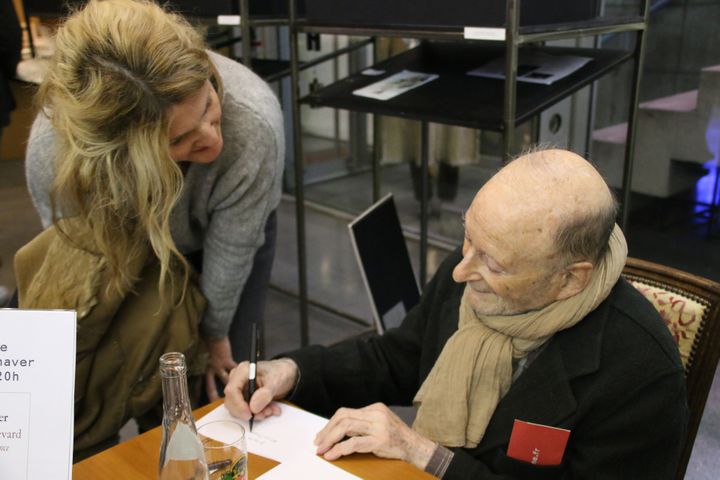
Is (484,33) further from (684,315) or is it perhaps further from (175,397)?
(175,397)

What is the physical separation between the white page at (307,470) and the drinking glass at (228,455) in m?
0.11

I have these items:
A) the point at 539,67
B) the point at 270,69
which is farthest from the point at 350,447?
the point at 270,69

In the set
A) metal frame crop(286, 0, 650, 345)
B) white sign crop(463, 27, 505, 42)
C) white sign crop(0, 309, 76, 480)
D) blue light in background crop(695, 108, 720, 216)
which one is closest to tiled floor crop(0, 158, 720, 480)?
blue light in background crop(695, 108, 720, 216)

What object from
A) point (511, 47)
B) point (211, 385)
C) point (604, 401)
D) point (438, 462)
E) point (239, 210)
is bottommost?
point (211, 385)

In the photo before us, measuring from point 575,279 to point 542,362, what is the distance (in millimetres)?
165

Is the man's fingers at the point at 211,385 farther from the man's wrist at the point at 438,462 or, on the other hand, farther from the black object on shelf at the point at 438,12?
the black object on shelf at the point at 438,12

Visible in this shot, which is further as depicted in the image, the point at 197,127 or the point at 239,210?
the point at 239,210

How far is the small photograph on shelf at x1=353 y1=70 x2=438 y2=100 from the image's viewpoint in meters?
2.27

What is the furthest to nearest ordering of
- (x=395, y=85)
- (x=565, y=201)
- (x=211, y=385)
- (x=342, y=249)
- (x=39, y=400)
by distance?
(x=342, y=249), (x=395, y=85), (x=211, y=385), (x=565, y=201), (x=39, y=400)

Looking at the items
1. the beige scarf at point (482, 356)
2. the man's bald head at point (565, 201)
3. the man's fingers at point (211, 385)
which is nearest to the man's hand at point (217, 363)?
the man's fingers at point (211, 385)

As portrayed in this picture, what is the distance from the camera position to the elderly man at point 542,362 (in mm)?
1172

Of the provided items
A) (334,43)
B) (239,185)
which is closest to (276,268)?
(334,43)

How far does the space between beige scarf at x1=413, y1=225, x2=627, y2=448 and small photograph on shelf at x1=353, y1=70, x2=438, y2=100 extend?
1033 millimetres

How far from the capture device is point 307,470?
1170mm
